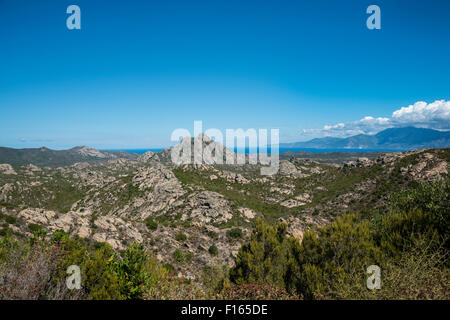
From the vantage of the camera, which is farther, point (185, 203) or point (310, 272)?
point (185, 203)

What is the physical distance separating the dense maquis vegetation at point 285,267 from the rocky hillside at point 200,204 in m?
2.50

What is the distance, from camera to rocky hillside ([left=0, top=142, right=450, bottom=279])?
89.1ft

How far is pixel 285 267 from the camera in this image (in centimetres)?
1360

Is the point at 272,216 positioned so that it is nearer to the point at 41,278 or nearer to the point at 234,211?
the point at 234,211

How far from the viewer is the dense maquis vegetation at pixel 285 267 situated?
830 cm

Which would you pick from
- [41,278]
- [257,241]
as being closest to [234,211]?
[257,241]

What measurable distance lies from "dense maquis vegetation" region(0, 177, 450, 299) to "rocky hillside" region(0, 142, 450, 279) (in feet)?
8.20

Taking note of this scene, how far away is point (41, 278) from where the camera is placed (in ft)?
29.1

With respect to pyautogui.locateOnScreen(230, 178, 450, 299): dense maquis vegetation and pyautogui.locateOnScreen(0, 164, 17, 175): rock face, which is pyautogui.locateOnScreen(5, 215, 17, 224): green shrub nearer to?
pyautogui.locateOnScreen(230, 178, 450, 299): dense maquis vegetation
